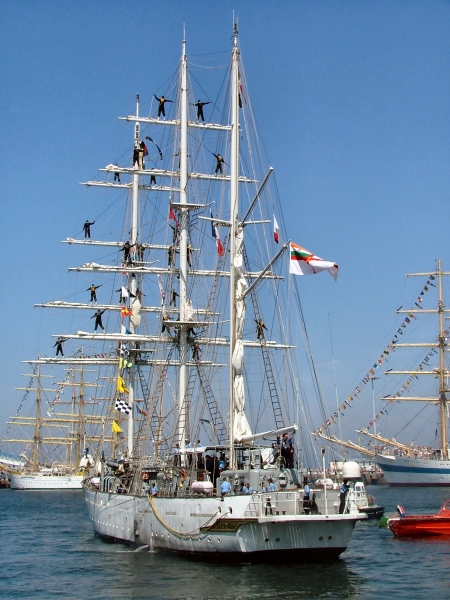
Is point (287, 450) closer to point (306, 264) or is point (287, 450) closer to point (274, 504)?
point (274, 504)

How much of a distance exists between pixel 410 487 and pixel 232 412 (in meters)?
87.5

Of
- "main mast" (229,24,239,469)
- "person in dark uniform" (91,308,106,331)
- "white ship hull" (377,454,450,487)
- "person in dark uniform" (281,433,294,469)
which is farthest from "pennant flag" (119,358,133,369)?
"white ship hull" (377,454,450,487)

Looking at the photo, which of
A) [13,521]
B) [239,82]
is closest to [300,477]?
[239,82]

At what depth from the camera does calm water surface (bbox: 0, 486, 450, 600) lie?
2681 centimetres

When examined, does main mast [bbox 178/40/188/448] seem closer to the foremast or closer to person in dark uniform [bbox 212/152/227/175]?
person in dark uniform [bbox 212/152/227/175]

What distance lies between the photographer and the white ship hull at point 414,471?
109 metres

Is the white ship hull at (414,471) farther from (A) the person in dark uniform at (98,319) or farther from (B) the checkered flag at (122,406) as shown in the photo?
(B) the checkered flag at (122,406)

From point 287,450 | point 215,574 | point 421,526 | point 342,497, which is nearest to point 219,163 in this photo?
point 287,450

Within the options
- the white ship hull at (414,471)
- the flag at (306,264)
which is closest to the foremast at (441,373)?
the white ship hull at (414,471)

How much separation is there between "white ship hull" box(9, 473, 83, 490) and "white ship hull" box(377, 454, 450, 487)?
4446 centimetres

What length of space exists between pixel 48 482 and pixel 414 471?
175 ft

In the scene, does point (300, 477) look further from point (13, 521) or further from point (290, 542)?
point (13, 521)

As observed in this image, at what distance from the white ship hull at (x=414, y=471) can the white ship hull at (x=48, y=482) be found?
44462 millimetres

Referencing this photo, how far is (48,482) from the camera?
409 feet
